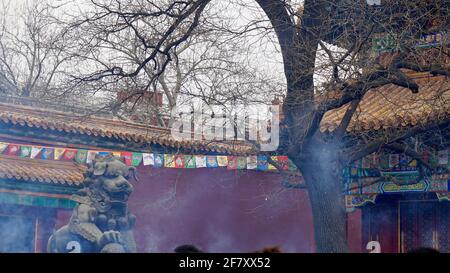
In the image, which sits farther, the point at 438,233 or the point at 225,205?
the point at 225,205

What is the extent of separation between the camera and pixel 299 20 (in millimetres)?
10133

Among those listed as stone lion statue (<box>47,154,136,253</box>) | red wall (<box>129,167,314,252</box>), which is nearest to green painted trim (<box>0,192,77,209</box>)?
red wall (<box>129,167,314,252</box>)

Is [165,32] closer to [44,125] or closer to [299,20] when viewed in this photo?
[299,20]

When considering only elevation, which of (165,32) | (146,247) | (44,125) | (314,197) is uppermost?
(165,32)

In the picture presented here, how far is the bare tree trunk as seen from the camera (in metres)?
9.45

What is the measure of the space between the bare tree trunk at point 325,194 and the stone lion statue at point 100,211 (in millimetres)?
2064

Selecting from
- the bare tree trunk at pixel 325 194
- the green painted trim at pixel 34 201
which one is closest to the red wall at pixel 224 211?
the green painted trim at pixel 34 201

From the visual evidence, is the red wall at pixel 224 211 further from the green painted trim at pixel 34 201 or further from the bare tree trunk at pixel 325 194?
the bare tree trunk at pixel 325 194

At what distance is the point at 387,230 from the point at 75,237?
4.69 meters

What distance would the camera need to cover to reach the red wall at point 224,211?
599 inches

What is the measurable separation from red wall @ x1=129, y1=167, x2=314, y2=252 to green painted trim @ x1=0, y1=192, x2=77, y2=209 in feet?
5.94
